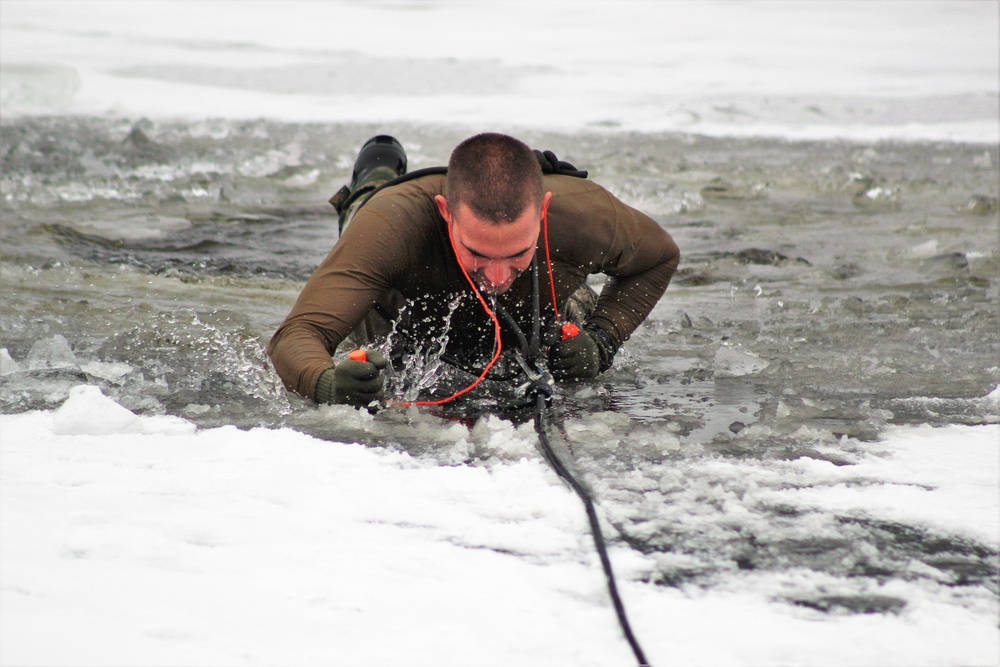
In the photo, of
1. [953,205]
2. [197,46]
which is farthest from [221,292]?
[197,46]

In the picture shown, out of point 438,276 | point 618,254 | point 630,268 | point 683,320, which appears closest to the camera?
point 438,276

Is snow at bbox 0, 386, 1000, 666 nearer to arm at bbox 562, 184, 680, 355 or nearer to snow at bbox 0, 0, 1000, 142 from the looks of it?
arm at bbox 562, 184, 680, 355

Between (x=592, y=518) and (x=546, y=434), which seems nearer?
(x=592, y=518)

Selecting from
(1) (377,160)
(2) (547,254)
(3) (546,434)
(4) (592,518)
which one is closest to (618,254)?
(2) (547,254)

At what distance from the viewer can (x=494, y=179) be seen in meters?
2.58

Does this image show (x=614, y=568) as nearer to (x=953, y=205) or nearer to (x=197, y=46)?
(x=953, y=205)

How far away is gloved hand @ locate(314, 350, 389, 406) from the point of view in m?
2.54

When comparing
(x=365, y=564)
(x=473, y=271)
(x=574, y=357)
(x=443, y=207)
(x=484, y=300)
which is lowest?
(x=365, y=564)

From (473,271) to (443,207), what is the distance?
20 cm

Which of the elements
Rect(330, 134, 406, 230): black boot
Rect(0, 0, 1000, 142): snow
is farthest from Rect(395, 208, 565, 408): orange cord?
Rect(0, 0, 1000, 142): snow

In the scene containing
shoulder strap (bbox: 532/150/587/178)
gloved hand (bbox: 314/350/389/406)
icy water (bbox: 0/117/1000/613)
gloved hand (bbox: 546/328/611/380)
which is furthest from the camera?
shoulder strap (bbox: 532/150/587/178)

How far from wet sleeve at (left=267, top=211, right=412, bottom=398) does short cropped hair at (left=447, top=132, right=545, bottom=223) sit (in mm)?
233

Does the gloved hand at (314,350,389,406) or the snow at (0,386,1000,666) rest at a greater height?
the gloved hand at (314,350,389,406)

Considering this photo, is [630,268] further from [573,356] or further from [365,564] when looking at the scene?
[365,564]
